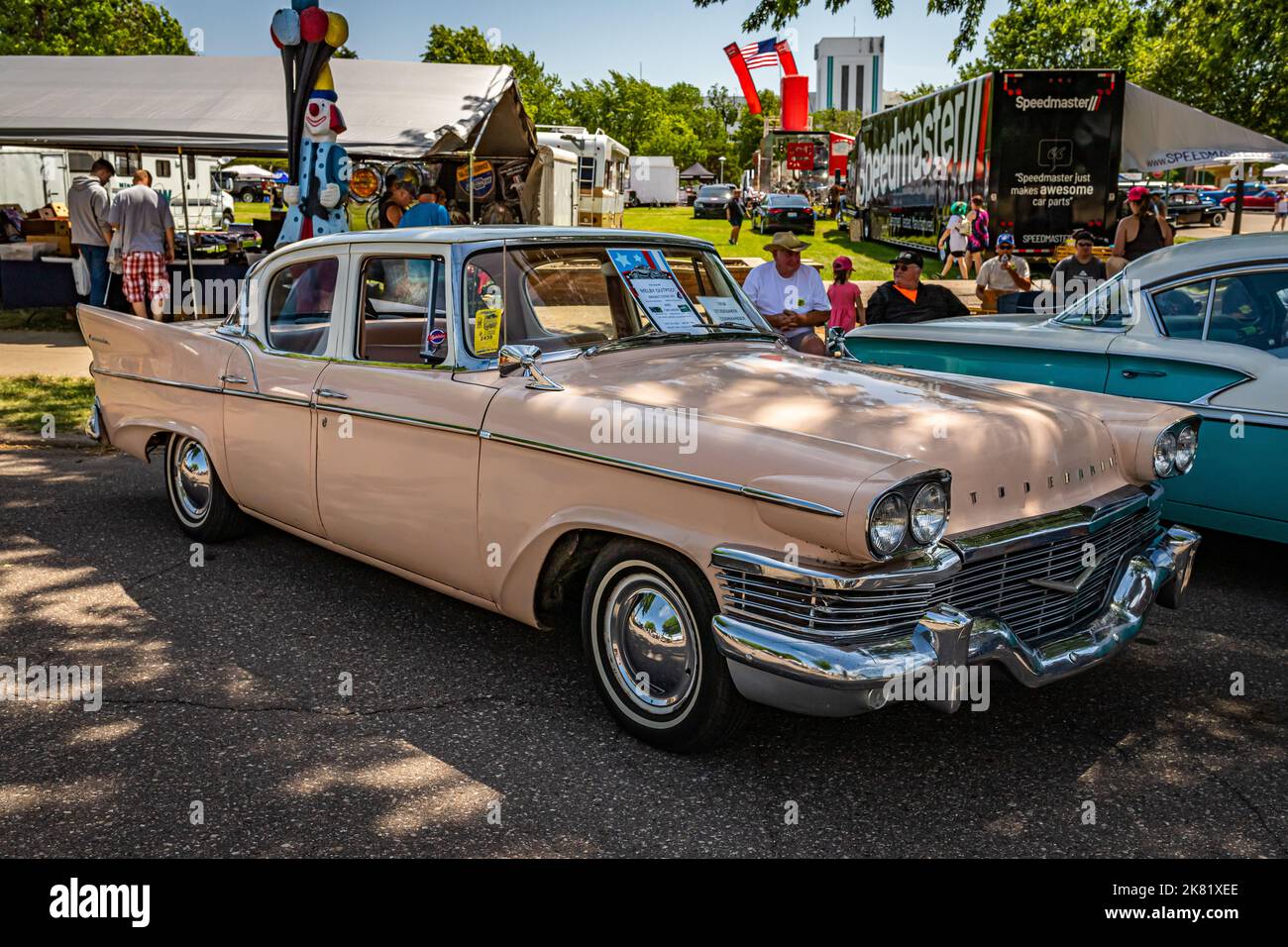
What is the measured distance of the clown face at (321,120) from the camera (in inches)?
445

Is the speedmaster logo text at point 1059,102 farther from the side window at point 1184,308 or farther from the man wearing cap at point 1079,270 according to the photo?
the side window at point 1184,308

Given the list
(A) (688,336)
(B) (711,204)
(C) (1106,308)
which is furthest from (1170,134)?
(B) (711,204)

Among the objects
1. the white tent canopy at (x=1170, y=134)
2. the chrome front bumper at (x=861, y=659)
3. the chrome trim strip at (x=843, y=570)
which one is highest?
the white tent canopy at (x=1170, y=134)

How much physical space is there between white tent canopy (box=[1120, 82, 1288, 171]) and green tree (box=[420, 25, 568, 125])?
3250 centimetres

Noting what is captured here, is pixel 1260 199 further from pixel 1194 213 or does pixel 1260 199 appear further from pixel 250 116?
pixel 250 116

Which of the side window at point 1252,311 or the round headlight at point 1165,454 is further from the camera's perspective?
the side window at point 1252,311

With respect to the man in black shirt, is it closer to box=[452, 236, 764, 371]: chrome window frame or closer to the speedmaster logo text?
box=[452, 236, 764, 371]: chrome window frame

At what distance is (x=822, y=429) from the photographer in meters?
3.45

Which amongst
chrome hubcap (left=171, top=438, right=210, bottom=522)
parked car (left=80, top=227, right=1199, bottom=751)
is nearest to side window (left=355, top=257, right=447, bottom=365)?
parked car (left=80, top=227, right=1199, bottom=751)

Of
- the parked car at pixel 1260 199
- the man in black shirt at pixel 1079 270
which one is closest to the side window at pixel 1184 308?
the man in black shirt at pixel 1079 270

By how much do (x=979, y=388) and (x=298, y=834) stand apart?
283cm

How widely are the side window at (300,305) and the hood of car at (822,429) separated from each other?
1452 millimetres

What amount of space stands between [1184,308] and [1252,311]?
0.32 metres

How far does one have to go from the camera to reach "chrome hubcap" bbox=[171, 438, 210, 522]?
18.8ft
